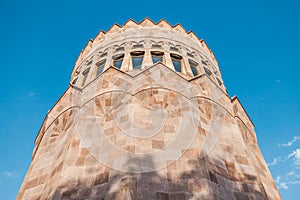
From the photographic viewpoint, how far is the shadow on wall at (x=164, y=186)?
313 inches

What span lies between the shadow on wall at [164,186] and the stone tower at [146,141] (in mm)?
31

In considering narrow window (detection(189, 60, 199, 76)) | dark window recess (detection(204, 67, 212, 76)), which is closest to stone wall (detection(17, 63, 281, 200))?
narrow window (detection(189, 60, 199, 76))

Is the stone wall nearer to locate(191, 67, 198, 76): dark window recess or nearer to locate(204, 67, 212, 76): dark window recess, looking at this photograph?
locate(191, 67, 198, 76): dark window recess

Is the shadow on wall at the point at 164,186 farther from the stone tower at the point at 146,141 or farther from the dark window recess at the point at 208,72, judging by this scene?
the dark window recess at the point at 208,72

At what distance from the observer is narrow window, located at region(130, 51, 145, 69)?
14740mm

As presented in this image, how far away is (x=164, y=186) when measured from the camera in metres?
8.25

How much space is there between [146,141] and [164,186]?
188 cm

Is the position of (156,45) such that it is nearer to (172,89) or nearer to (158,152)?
(172,89)

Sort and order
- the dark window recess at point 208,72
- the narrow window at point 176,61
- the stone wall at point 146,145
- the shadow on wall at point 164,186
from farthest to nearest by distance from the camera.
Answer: the dark window recess at point 208,72 < the narrow window at point 176,61 < the stone wall at point 146,145 < the shadow on wall at point 164,186

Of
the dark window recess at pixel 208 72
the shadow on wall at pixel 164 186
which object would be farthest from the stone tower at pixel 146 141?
Answer: the dark window recess at pixel 208 72

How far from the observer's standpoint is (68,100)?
517 inches

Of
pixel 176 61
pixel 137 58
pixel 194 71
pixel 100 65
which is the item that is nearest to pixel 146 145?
pixel 137 58

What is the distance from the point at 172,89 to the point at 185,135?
2680 millimetres

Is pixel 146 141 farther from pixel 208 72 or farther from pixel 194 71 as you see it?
pixel 208 72
